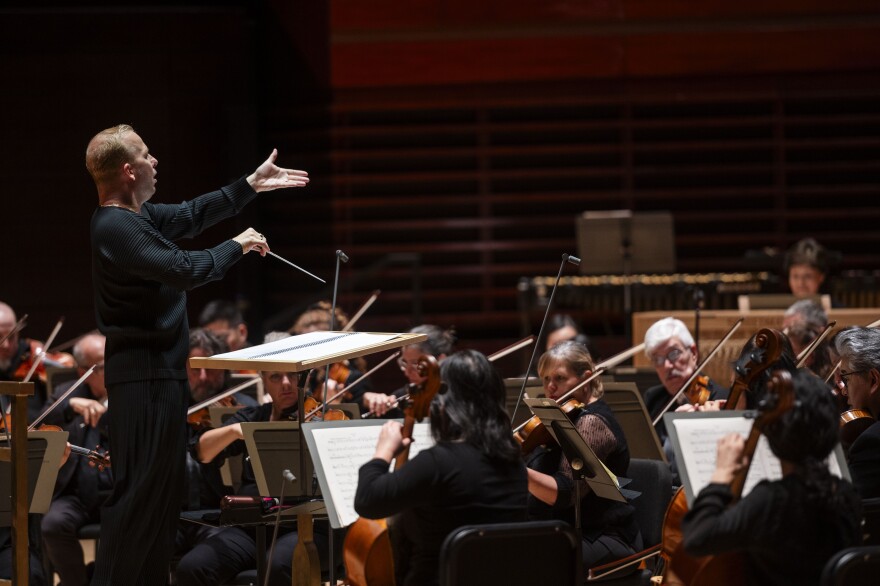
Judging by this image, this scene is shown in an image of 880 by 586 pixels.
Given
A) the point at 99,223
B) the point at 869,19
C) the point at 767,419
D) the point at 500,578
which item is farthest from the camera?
the point at 869,19

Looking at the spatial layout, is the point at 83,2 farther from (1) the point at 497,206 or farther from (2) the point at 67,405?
(2) the point at 67,405

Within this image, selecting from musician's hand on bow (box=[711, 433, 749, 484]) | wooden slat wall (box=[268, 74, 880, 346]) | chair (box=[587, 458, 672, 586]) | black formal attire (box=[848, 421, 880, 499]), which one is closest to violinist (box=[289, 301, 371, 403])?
chair (box=[587, 458, 672, 586])

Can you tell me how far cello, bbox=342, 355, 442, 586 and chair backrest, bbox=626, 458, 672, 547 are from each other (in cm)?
97

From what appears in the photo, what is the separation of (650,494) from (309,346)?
1.18 m

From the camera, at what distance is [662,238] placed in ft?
22.9

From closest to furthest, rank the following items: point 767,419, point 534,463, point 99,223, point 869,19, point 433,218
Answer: point 767,419
point 99,223
point 534,463
point 869,19
point 433,218

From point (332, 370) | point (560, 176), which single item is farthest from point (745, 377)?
point (560, 176)

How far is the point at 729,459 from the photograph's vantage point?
235 centimetres

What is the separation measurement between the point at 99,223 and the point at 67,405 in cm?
197

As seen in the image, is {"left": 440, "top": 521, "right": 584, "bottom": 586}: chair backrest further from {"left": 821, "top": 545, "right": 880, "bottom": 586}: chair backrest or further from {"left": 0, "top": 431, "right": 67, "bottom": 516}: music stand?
{"left": 0, "top": 431, "right": 67, "bottom": 516}: music stand

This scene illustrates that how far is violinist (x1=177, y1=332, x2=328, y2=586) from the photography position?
12.1 feet

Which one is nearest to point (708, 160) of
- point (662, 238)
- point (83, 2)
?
point (662, 238)

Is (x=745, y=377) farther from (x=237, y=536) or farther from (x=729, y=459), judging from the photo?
(x=237, y=536)

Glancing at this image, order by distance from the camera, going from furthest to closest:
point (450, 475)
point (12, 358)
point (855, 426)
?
point (12, 358)
point (855, 426)
point (450, 475)
